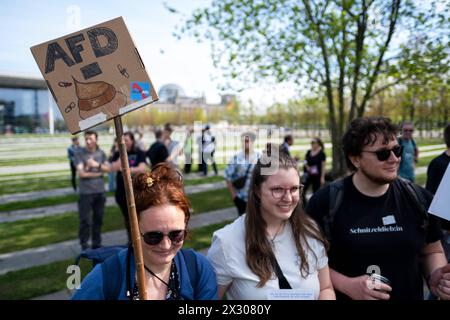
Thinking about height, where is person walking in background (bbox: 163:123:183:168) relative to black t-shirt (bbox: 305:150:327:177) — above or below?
above

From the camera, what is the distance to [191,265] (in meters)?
1.56

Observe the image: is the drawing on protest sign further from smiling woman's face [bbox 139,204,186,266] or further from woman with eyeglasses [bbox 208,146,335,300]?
woman with eyeglasses [bbox 208,146,335,300]

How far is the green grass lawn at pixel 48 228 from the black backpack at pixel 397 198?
17.6ft

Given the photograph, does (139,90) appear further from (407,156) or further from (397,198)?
(407,156)

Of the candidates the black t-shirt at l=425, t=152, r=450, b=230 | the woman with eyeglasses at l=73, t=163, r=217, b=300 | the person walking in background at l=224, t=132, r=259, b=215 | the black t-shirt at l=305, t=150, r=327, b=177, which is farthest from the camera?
the black t-shirt at l=305, t=150, r=327, b=177

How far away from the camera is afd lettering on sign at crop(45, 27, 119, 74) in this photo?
127 centimetres

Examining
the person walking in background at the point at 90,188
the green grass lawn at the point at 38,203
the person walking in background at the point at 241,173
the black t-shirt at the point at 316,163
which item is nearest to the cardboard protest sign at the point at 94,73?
the person walking in background at the point at 241,173

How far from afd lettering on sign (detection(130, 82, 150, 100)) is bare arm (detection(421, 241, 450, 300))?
1772 millimetres

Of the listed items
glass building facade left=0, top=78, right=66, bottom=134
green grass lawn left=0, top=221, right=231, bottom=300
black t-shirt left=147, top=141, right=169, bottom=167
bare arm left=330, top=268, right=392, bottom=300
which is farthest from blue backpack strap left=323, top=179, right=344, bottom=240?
glass building facade left=0, top=78, right=66, bottom=134

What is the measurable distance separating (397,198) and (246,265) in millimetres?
1002

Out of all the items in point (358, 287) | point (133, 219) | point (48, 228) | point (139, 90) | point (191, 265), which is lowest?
point (48, 228)

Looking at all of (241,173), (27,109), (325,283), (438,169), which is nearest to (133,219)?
(325,283)
